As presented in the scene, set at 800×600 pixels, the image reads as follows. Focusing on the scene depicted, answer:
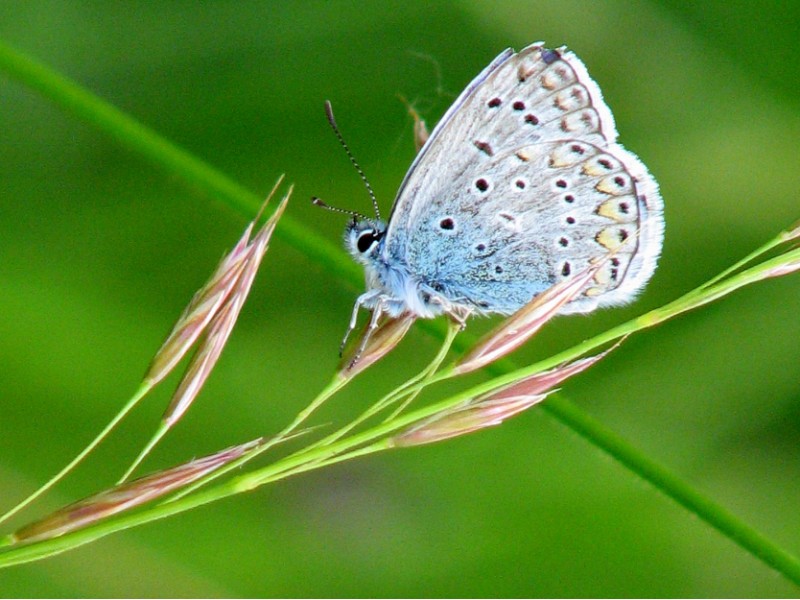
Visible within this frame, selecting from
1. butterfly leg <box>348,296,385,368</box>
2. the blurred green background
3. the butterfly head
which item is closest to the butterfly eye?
the butterfly head

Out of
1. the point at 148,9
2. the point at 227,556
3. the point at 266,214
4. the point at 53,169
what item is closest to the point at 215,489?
the point at 266,214

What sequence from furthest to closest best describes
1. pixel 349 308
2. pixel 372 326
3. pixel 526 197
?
pixel 349 308 < pixel 526 197 < pixel 372 326

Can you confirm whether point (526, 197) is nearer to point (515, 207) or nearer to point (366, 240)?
point (515, 207)

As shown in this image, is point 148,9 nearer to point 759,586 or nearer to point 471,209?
point 471,209

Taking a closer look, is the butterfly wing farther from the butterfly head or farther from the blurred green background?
the blurred green background

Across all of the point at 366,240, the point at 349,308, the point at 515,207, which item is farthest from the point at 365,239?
the point at 349,308

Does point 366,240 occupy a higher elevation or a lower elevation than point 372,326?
higher

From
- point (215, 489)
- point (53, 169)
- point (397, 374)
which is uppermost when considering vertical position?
point (53, 169)

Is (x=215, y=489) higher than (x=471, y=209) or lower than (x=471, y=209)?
lower
